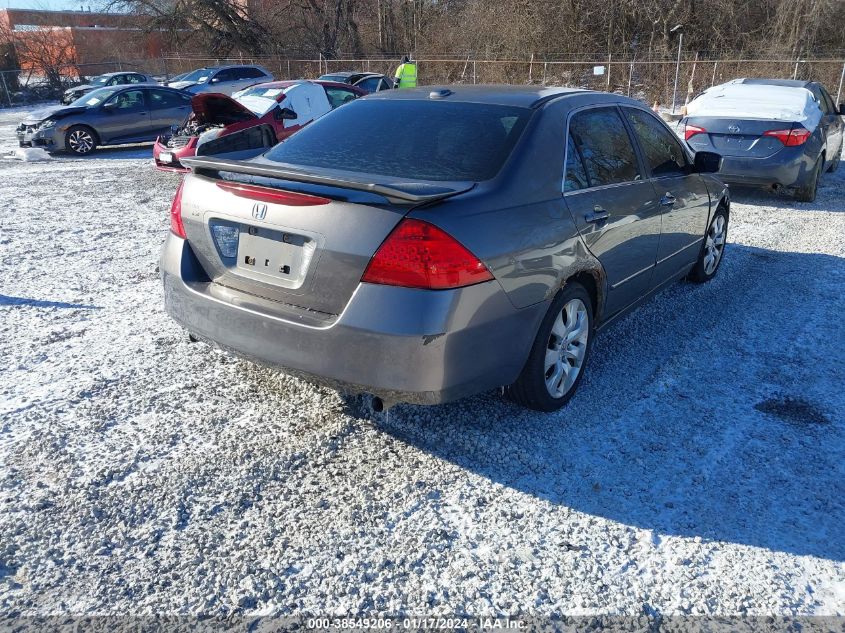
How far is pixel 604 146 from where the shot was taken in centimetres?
411

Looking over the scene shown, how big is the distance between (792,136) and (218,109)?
327 inches

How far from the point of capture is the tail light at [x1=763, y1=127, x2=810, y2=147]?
29.2 ft

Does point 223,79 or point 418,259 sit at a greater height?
point 223,79

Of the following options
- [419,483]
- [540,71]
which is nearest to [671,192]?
[419,483]

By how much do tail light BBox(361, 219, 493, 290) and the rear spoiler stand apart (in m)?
0.11

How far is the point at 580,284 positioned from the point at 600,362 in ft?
2.85

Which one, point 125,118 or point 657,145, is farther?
point 125,118

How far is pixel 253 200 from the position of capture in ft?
10.5

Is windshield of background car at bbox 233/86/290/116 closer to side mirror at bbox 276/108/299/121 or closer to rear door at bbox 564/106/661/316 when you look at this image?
side mirror at bbox 276/108/299/121

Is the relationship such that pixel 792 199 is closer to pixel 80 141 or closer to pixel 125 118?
pixel 125 118

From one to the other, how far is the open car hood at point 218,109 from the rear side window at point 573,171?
300 inches

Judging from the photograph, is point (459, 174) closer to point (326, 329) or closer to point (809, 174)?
point (326, 329)

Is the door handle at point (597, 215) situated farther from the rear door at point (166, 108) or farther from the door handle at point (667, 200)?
the rear door at point (166, 108)

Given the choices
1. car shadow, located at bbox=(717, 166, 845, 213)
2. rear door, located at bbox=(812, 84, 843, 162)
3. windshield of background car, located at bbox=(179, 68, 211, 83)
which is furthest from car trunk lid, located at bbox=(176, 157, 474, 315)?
windshield of background car, located at bbox=(179, 68, 211, 83)
